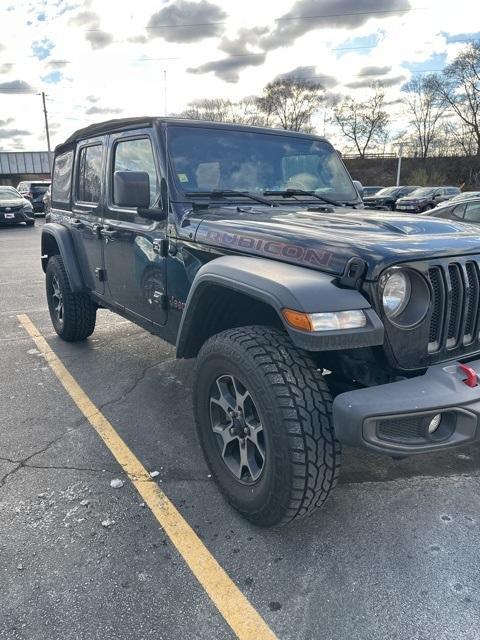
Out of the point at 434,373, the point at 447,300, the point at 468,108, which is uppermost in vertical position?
the point at 468,108

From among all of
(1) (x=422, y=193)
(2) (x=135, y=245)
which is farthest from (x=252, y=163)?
(1) (x=422, y=193)

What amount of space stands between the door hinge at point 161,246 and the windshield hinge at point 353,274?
56.3 inches

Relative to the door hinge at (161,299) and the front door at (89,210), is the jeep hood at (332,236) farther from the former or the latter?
the front door at (89,210)

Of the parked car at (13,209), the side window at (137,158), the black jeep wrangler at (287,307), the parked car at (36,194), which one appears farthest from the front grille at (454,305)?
the parked car at (36,194)

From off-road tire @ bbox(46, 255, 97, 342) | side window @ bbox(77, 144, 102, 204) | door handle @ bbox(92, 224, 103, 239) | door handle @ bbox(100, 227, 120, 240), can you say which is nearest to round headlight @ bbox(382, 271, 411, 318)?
door handle @ bbox(100, 227, 120, 240)

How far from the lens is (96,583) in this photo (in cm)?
217

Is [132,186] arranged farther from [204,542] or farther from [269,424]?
[204,542]

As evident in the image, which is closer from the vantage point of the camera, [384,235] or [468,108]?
[384,235]

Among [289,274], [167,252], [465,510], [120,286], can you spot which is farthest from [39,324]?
[465,510]

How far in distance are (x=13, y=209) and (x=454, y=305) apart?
19.3 metres

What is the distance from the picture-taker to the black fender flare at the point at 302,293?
202 centimetres

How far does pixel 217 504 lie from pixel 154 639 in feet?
2.81

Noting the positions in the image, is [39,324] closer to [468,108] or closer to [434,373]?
[434,373]

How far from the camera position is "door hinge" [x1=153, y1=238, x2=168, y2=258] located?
323 centimetres
